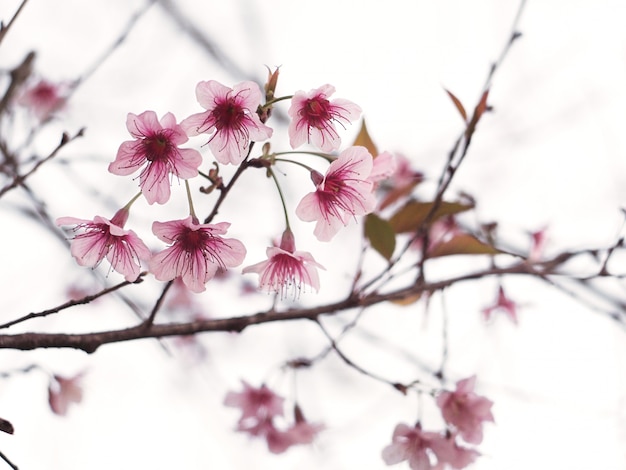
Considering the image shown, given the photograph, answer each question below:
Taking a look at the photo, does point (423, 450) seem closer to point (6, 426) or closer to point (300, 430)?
point (300, 430)


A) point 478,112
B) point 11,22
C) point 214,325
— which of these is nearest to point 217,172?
point 214,325

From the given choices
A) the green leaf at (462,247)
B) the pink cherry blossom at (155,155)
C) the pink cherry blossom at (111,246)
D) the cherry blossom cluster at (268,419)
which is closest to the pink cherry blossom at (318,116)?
the pink cherry blossom at (155,155)

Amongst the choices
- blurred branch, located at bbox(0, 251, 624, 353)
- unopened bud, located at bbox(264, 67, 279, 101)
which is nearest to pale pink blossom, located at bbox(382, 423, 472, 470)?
blurred branch, located at bbox(0, 251, 624, 353)

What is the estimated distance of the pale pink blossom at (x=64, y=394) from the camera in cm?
130

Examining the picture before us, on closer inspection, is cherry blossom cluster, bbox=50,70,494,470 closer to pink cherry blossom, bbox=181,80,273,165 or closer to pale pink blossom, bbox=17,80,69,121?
pink cherry blossom, bbox=181,80,273,165

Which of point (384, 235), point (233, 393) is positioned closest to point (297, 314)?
point (384, 235)

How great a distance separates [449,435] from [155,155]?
0.76 meters

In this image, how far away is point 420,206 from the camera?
1293 millimetres

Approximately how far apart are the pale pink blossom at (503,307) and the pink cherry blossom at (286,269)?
80cm

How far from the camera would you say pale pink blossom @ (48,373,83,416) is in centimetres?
130

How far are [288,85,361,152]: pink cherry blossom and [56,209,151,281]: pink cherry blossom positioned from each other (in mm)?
278

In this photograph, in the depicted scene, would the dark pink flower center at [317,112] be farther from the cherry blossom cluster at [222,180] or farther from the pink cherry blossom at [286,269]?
the pink cherry blossom at [286,269]

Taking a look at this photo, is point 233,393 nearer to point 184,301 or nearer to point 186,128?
point 186,128

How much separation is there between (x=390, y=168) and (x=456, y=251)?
255mm
